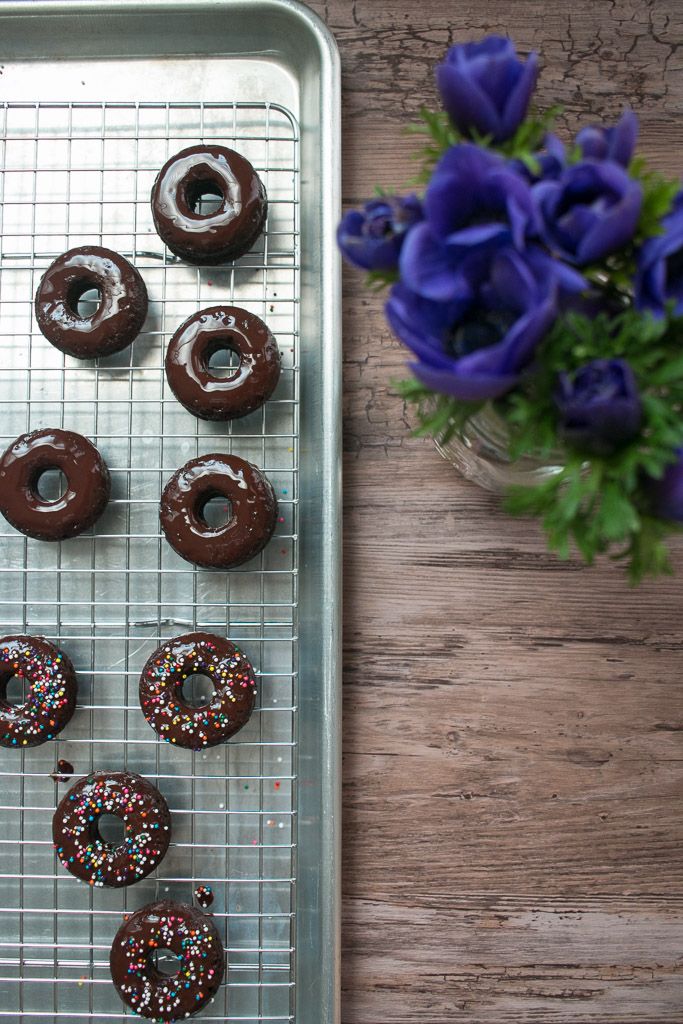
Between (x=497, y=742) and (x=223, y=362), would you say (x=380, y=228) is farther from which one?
(x=497, y=742)

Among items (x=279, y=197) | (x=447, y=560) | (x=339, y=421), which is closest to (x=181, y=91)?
(x=279, y=197)

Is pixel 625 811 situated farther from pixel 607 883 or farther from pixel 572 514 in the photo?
pixel 572 514

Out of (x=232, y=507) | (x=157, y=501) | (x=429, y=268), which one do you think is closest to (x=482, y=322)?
(x=429, y=268)

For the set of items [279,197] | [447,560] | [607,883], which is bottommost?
[607,883]

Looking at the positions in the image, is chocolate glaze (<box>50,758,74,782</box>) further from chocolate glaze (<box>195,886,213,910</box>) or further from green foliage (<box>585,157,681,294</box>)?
green foliage (<box>585,157,681,294</box>)

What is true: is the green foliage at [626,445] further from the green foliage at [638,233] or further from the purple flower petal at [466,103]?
the purple flower petal at [466,103]

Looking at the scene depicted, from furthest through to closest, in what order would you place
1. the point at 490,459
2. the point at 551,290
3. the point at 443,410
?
the point at 490,459 → the point at 443,410 → the point at 551,290
